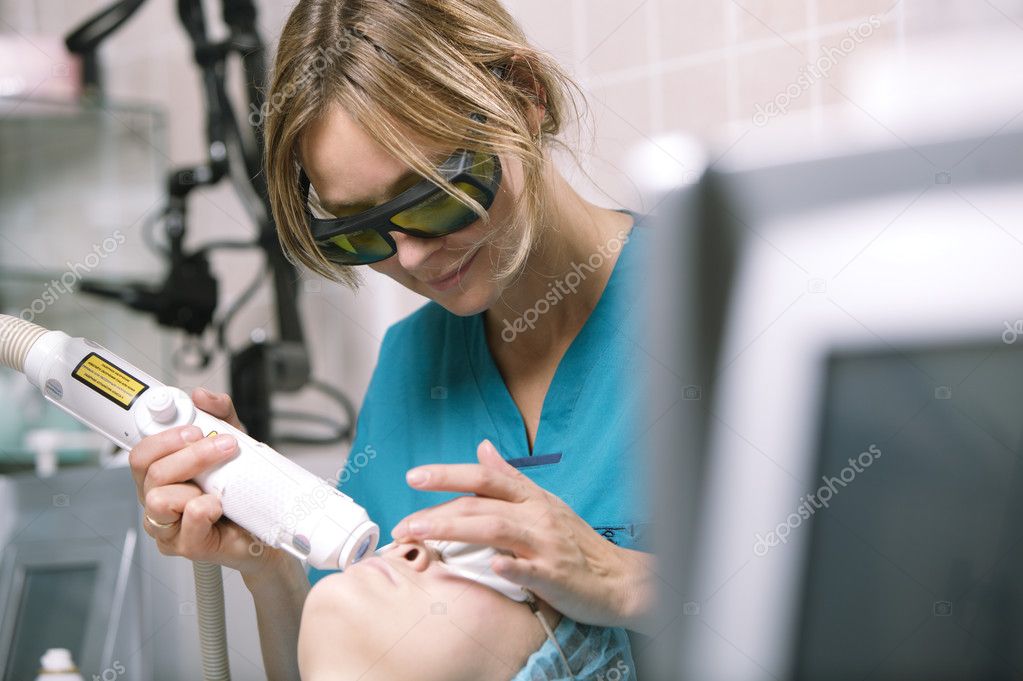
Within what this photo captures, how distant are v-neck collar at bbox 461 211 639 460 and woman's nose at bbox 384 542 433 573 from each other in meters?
0.29

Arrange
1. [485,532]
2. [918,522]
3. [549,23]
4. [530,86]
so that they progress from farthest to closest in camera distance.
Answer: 1. [549,23]
2. [530,86]
3. [485,532]
4. [918,522]

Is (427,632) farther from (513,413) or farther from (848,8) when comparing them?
(848,8)

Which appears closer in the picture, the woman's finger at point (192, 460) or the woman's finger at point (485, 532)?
the woman's finger at point (485, 532)

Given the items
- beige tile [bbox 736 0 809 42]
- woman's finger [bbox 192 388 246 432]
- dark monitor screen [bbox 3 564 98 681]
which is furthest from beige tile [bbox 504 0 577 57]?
dark monitor screen [bbox 3 564 98 681]

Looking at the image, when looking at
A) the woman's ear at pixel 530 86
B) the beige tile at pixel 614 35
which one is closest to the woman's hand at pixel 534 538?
the woman's ear at pixel 530 86

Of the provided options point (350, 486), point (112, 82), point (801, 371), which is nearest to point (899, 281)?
point (801, 371)

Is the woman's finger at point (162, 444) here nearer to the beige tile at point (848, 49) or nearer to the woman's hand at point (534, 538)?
the woman's hand at point (534, 538)

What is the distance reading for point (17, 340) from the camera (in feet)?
3.48

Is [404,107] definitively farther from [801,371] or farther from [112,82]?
[112,82]

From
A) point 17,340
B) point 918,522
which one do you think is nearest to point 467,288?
point 17,340

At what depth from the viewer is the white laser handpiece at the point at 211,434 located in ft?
2.98

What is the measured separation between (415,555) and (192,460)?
0.86 ft

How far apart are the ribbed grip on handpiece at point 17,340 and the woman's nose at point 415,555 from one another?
510 millimetres

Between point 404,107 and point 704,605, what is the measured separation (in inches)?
27.6
